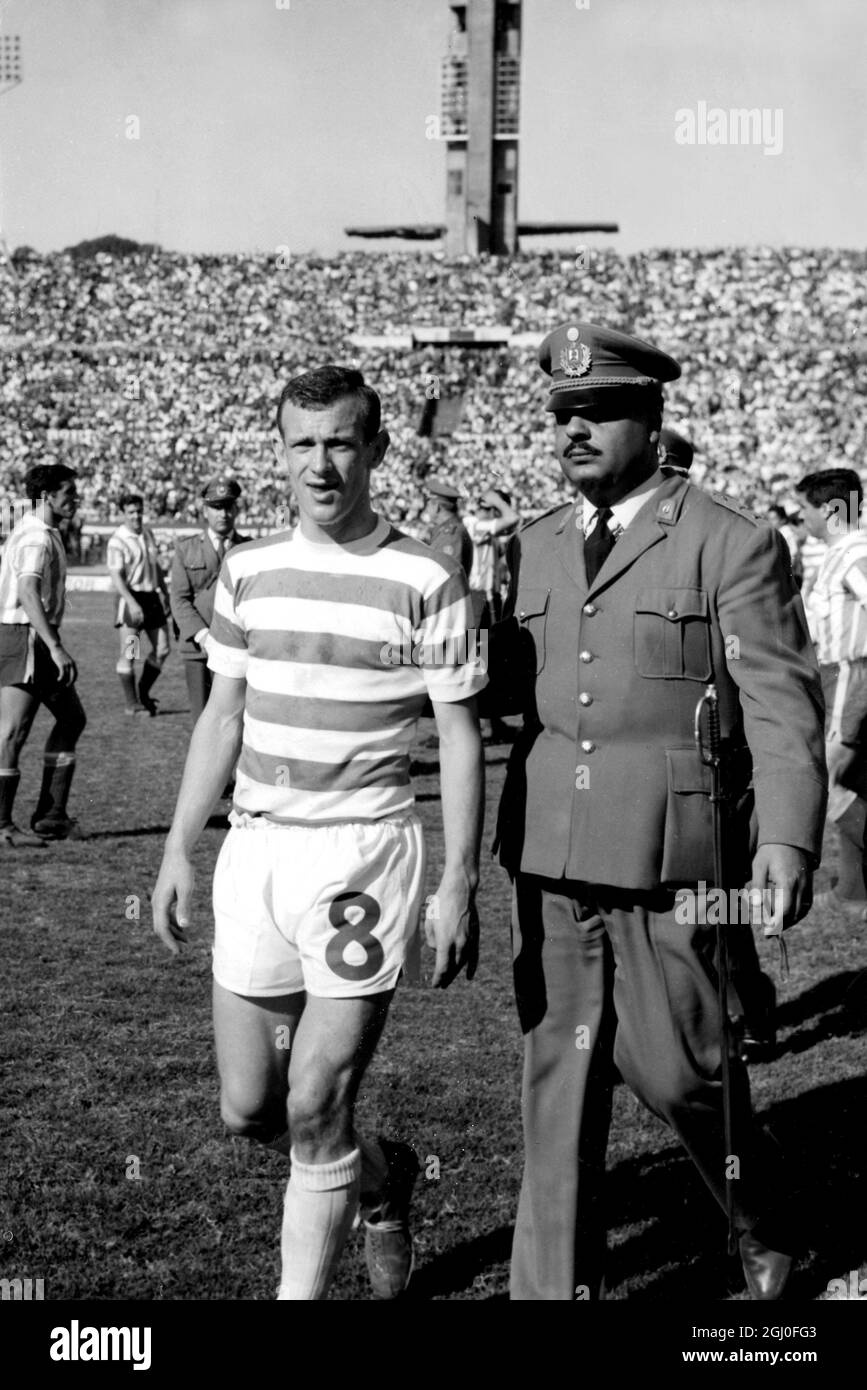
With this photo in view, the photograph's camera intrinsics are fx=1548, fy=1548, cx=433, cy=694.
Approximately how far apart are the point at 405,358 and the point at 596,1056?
4335 centimetres

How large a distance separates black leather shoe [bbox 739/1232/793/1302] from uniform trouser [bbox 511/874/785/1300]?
7cm

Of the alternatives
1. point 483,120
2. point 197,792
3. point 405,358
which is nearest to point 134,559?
point 197,792

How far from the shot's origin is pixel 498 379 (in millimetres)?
44531

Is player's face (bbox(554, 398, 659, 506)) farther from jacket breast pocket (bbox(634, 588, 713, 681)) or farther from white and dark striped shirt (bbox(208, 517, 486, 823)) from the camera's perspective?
white and dark striped shirt (bbox(208, 517, 486, 823))

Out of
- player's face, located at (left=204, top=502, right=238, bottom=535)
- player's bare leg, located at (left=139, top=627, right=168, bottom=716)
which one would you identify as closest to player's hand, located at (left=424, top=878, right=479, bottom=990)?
player's face, located at (left=204, top=502, right=238, bottom=535)

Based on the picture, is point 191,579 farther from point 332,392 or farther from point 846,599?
point 332,392

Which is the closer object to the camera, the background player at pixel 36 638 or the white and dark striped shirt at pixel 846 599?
the white and dark striped shirt at pixel 846 599

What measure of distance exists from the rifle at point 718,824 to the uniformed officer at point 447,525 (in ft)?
29.4

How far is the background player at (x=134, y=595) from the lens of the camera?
14148 mm

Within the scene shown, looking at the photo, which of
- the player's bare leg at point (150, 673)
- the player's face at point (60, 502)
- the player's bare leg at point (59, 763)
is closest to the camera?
the player's face at point (60, 502)

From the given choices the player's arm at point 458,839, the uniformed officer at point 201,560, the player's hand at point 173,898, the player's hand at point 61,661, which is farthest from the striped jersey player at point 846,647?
the player's hand at point 173,898

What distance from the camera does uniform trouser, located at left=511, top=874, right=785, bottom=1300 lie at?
3377mm

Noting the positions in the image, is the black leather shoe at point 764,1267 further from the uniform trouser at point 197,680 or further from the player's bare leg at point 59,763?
the uniform trouser at point 197,680
